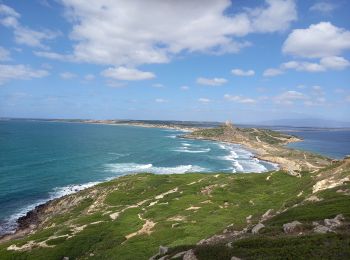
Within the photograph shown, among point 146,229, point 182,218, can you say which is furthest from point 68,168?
point 146,229

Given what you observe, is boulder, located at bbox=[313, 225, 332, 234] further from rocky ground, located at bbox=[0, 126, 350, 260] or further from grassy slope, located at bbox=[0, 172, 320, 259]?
grassy slope, located at bbox=[0, 172, 320, 259]

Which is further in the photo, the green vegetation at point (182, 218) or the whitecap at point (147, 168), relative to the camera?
the whitecap at point (147, 168)

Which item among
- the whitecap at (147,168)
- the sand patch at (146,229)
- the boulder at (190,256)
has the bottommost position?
the whitecap at (147,168)

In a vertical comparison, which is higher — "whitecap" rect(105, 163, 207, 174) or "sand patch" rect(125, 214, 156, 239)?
"sand patch" rect(125, 214, 156, 239)

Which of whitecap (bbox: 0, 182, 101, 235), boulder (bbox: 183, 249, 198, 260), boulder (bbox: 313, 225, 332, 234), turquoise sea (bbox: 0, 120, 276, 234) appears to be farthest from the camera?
turquoise sea (bbox: 0, 120, 276, 234)

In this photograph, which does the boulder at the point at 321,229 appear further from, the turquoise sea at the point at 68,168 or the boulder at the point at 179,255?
the turquoise sea at the point at 68,168

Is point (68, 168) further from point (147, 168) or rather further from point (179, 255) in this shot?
point (179, 255)

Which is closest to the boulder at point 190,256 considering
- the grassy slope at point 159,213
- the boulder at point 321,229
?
the boulder at point 321,229

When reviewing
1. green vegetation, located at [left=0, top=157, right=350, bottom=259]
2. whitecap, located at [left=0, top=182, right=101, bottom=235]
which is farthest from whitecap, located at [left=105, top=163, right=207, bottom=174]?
green vegetation, located at [left=0, top=157, right=350, bottom=259]

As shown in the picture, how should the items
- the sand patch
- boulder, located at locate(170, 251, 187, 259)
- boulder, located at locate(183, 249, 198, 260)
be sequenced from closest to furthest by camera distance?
Answer: 1. boulder, located at locate(183, 249, 198, 260)
2. boulder, located at locate(170, 251, 187, 259)
3. the sand patch

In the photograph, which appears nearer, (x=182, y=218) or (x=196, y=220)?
(x=196, y=220)

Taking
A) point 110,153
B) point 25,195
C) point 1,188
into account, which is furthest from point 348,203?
point 110,153
